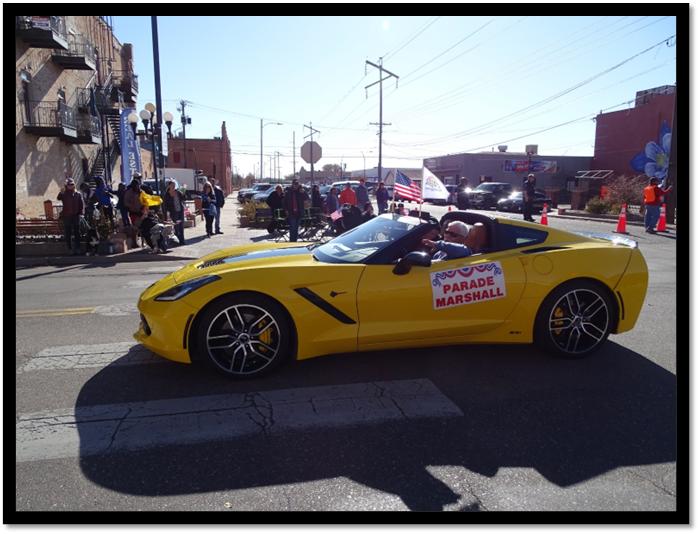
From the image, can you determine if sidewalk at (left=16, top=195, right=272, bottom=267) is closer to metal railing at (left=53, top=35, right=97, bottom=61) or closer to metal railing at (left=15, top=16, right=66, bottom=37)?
metal railing at (left=15, top=16, right=66, bottom=37)

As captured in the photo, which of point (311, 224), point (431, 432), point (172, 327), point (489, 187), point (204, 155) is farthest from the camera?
point (204, 155)

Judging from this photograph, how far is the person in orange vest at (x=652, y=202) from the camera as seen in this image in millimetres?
15695

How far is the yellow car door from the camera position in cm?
397

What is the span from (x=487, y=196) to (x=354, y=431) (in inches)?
1172

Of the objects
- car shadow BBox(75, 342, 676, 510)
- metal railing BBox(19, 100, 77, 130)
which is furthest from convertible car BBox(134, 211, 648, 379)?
metal railing BBox(19, 100, 77, 130)

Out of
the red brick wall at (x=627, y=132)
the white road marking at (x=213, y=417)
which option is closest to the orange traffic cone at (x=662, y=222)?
the white road marking at (x=213, y=417)

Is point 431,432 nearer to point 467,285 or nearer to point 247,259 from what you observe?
point 467,285

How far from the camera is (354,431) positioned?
10.3ft

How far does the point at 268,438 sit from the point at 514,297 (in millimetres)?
2501

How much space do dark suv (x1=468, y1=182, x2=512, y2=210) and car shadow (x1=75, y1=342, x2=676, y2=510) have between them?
90.1ft

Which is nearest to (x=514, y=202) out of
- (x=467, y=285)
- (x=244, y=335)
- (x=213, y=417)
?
(x=467, y=285)
